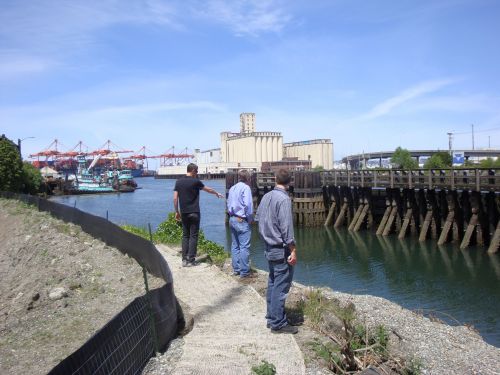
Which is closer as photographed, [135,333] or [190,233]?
[135,333]

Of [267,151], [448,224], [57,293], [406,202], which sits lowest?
[448,224]

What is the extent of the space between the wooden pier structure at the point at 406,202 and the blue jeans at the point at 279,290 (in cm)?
1832

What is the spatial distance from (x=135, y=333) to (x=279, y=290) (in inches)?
77.0

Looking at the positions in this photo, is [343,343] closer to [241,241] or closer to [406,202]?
[241,241]

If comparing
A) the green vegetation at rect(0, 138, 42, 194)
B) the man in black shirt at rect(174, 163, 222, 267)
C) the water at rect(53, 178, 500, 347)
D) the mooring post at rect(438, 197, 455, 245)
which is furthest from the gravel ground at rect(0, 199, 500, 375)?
the green vegetation at rect(0, 138, 42, 194)

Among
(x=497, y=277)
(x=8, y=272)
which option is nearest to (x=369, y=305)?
(x=8, y=272)

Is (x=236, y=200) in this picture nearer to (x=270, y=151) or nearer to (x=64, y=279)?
(x=64, y=279)

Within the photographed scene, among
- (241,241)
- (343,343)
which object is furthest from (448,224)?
(343,343)

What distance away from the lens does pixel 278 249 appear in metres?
6.11

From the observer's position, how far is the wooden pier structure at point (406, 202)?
23.3 metres

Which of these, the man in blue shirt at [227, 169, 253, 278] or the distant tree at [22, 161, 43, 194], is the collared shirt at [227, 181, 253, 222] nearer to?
the man in blue shirt at [227, 169, 253, 278]

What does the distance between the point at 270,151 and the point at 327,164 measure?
70.6 ft

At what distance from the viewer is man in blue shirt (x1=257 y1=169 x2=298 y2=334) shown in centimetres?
606

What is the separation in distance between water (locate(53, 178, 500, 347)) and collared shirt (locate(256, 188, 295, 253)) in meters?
6.88
